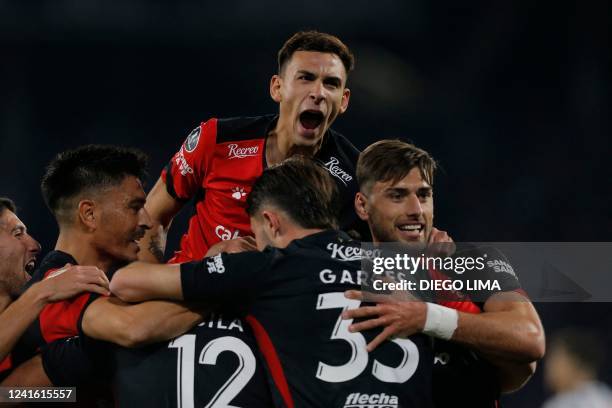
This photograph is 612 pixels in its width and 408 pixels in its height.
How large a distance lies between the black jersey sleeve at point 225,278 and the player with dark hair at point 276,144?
1461 mm

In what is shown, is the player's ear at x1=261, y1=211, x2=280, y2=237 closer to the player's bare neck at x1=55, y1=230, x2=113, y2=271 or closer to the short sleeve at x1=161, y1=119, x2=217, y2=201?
the player's bare neck at x1=55, y1=230, x2=113, y2=271

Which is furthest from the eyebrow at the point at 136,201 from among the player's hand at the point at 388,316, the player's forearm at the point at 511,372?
the player's forearm at the point at 511,372

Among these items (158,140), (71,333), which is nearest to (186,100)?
(158,140)

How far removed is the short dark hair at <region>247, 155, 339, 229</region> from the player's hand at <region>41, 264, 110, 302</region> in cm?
59

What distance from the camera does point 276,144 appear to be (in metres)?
4.33

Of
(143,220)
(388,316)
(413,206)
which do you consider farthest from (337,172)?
(388,316)

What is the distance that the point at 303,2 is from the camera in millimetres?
9273

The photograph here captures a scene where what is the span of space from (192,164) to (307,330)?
188cm

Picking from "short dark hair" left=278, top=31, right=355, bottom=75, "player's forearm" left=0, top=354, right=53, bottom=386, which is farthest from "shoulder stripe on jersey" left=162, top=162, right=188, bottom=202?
"player's forearm" left=0, top=354, right=53, bottom=386

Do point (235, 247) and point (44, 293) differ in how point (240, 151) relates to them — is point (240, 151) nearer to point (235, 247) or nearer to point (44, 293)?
point (235, 247)

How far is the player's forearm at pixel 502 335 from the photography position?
2.86 metres

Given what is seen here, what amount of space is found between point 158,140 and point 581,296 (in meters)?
4.62

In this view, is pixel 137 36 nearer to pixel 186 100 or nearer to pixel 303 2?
pixel 186 100

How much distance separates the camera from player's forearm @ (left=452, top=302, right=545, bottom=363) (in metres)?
2.86
